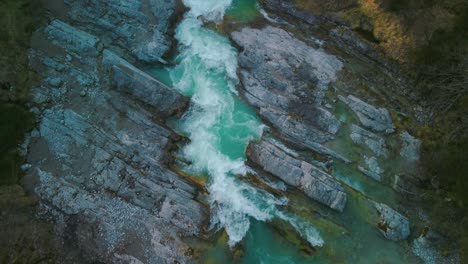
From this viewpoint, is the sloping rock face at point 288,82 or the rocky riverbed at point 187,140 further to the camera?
the sloping rock face at point 288,82

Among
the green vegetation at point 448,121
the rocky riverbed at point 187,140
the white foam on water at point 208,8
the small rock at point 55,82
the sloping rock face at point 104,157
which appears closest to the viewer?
the sloping rock face at point 104,157

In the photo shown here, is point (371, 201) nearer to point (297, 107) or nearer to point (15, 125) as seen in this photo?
point (297, 107)

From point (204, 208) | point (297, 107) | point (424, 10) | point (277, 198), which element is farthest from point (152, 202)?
point (424, 10)

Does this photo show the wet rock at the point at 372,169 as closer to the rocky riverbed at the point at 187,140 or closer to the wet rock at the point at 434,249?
the rocky riverbed at the point at 187,140

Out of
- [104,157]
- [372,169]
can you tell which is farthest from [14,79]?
[372,169]

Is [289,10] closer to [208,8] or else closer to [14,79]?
[208,8]

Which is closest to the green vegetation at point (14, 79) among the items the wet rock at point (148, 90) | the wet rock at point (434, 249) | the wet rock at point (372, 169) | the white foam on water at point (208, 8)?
the wet rock at point (148, 90)
